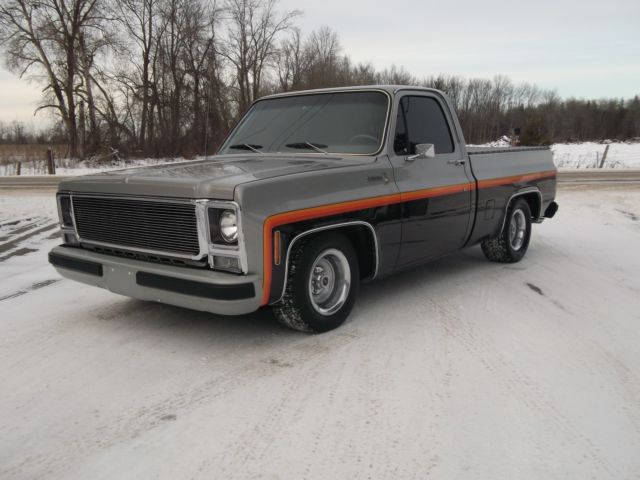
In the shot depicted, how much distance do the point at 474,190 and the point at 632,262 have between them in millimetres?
2384

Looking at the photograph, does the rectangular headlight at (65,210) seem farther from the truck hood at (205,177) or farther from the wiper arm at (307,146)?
the wiper arm at (307,146)

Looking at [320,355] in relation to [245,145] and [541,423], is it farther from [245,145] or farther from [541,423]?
[245,145]

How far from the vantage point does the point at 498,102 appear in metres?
71.1

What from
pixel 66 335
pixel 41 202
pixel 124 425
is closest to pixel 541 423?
pixel 124 425

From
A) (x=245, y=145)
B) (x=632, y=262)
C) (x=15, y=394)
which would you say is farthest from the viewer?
(x=632, y=262)

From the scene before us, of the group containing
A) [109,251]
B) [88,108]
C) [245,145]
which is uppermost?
[88,108]

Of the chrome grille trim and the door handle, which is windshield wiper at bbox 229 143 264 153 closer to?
the chrome grille trim

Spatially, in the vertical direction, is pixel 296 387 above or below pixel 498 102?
below

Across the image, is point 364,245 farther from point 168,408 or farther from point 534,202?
point 534,202

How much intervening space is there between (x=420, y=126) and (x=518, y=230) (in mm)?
2355

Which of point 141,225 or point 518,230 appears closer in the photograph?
point 141,225

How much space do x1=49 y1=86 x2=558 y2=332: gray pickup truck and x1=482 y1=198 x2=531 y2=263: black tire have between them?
45 centimetres

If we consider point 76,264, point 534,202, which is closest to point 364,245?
point 76,264

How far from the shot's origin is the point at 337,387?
322 centimetres
